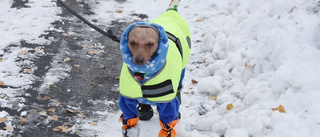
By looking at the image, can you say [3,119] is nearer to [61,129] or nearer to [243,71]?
[61,129]

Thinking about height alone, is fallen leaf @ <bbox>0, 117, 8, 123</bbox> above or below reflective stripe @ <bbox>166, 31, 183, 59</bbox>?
below

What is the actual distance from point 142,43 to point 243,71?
2.41m

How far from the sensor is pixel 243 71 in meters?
4.41

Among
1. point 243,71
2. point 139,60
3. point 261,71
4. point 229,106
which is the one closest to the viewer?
point 139,60

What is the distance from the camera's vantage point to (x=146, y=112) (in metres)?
3.74

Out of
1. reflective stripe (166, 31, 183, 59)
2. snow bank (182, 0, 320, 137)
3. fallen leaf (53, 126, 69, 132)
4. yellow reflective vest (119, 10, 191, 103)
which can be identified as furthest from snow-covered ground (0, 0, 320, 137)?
reflective stripe (166, 31, 183, 59)

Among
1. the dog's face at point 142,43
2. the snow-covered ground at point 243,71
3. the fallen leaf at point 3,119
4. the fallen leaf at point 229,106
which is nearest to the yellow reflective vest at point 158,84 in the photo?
the dog's face at point 142,43

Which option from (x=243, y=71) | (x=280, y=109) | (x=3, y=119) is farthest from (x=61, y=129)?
(x=243, y=71)

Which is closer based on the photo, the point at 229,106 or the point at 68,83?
the point at 229,106

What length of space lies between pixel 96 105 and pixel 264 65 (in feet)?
7.95

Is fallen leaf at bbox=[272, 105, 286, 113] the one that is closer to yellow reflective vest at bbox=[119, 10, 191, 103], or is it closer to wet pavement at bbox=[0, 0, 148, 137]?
yellow reflective vest at bbox=[119, 10, 191, 103]

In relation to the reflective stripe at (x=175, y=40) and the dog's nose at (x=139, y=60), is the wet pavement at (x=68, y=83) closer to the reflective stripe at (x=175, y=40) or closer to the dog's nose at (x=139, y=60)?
the reflective stripe at (x=175, y=40)

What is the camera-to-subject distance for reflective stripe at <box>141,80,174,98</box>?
2758 millimetres

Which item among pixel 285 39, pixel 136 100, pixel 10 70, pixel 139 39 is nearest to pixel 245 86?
pixel 285 39
